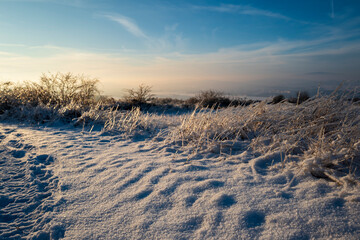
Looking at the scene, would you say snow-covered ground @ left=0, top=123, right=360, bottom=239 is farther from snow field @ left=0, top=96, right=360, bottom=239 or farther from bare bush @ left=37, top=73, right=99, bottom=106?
bare bush @ left=37, top=73, right=99, bottom=106

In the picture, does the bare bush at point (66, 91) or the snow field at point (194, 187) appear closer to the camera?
the snow field at point (194, 187)

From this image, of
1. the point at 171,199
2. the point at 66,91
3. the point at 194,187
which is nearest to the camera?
the point at 171,199

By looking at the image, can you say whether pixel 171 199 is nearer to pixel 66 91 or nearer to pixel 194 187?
pixel 194 187

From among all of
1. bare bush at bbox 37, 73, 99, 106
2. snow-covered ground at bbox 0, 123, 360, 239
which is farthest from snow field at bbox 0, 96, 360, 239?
bare bush at bbox 37, 73, 99, 106

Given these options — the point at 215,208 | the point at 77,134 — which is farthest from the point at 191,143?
the point at 77,134

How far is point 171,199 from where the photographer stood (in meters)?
1.75

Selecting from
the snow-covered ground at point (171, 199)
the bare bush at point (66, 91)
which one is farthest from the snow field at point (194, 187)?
the bare bush at point (66, 91)

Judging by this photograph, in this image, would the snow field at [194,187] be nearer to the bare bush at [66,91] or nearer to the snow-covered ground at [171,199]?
the snow-covered ground at [171,199]

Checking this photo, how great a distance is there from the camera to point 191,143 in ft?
10.5

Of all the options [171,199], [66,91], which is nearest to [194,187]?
[171,199]

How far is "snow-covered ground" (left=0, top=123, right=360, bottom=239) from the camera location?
4.52 feet

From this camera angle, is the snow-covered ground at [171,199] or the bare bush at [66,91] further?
the bare bush at [66,91]

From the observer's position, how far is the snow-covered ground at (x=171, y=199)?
138 cm

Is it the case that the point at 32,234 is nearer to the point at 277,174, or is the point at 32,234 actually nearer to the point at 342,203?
the point at 277,174
